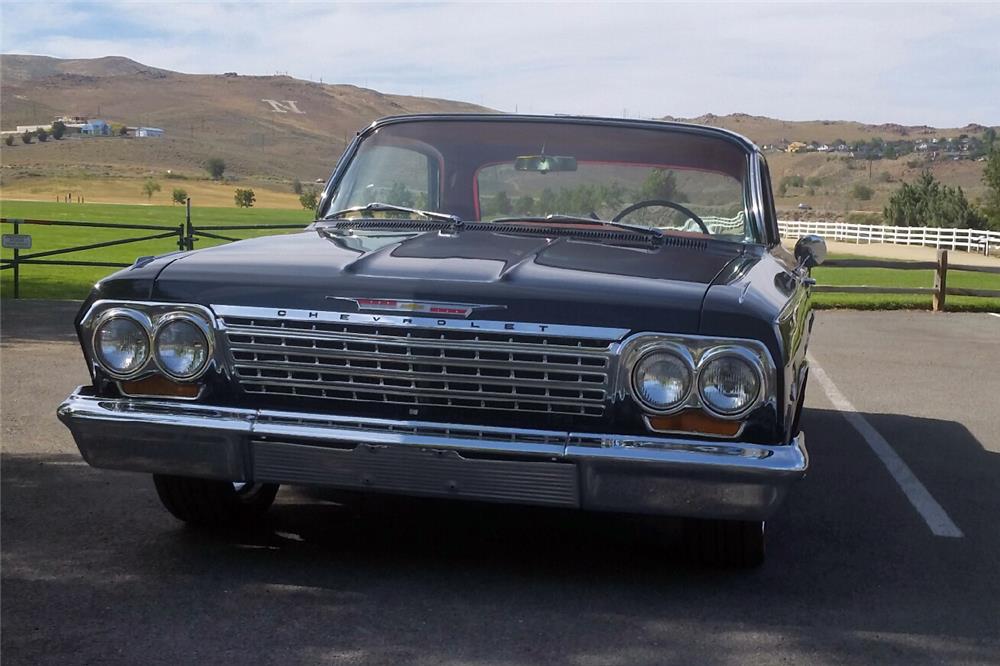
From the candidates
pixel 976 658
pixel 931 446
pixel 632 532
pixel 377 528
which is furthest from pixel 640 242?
pixel 931 446

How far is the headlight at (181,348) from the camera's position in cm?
425

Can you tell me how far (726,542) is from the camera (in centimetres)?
457

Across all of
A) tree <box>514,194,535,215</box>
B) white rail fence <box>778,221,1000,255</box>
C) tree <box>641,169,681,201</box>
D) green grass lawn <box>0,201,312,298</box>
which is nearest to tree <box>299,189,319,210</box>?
green grass lawn <box>0,201,312,298</box>

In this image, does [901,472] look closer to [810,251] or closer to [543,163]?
[810,251]

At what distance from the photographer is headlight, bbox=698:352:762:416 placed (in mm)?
3979

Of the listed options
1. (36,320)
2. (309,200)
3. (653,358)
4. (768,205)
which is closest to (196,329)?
(653,358)

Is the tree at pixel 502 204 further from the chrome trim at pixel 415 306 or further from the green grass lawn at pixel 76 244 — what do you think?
the green grass lawn at pixel 76 244

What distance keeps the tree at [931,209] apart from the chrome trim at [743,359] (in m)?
72.6

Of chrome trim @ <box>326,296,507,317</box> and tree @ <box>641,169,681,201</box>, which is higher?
tree @ <box>641,169,681,201</box>

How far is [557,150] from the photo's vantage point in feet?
18.8

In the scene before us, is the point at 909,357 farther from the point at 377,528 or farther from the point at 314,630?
the point at 314,630

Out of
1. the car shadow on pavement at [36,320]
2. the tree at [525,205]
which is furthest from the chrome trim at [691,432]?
the car shadow on pavement at [36,320]

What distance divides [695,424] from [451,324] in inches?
31.8

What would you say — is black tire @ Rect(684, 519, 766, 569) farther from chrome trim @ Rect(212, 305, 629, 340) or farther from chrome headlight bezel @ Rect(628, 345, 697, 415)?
chrome trim @ Rect(212, 305, 629, 340)
